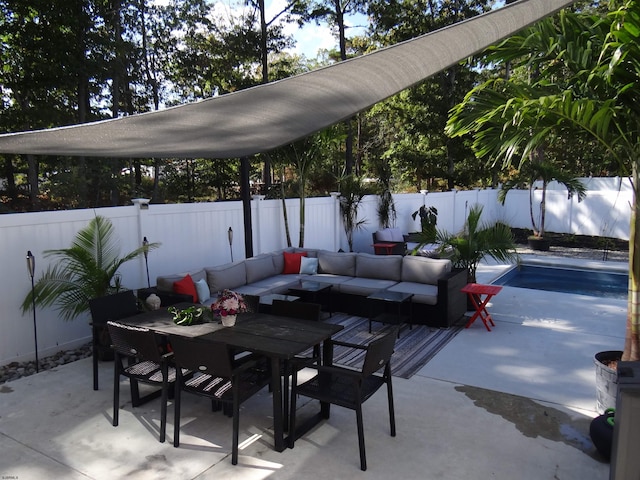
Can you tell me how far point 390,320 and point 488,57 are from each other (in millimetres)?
3170

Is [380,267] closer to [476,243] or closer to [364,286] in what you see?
[364,286]

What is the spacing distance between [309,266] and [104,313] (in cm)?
351

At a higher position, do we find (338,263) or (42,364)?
(338,263)

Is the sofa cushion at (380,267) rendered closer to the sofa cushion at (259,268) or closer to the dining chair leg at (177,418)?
the sofa cushion at (259,268)

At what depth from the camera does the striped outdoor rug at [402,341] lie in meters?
Result: 4.71

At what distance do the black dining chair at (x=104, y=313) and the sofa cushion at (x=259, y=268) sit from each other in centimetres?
226

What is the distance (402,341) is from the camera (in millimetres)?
5449

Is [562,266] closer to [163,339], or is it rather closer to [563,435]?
[563,435]

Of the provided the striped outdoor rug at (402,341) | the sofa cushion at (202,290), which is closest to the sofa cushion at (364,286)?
the striped outdoor rug at (402,341)

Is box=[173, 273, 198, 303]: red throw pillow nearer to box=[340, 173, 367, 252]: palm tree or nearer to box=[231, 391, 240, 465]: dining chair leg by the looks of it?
box=[231, 391, 240, 465]: dining chair leg

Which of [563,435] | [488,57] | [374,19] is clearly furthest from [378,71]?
[374,19]

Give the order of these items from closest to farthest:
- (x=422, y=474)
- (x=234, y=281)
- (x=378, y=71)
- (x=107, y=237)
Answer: (x=422, y=474) → (x=378, y=71) → (x=107, y=237) → (x=234, y=281)

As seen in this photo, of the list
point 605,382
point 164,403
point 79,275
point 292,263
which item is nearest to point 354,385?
point 164,403

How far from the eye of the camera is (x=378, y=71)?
3.05 metres
